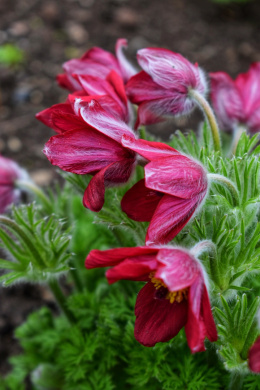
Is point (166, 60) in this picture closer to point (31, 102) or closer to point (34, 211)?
point (34, 211)

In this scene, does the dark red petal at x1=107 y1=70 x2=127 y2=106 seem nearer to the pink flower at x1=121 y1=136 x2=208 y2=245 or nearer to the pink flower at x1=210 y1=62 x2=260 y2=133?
the pink flower at x1=121 y1=136 x2=208 y2=245

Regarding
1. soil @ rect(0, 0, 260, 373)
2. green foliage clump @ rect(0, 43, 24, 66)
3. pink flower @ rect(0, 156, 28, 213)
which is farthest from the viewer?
green foliage clump @ rect(0, 43, 24, 66)

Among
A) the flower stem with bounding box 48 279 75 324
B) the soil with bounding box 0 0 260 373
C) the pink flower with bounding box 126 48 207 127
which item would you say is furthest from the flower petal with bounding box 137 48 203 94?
the soil with bounding box 0 0 260 373

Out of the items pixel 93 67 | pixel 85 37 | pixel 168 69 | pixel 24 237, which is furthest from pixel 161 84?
pixel 85 37

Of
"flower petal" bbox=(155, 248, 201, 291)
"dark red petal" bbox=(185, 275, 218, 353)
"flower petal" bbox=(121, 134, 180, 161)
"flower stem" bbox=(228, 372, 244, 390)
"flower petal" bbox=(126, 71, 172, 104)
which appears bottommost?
"flower stem" bbox=(228, 372, 244, 390)

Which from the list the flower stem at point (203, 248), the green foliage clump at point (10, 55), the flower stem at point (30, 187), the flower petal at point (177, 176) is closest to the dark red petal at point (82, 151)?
the flower petal at point (177, 176)

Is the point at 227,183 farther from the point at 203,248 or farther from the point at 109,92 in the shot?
the point at 109,92
